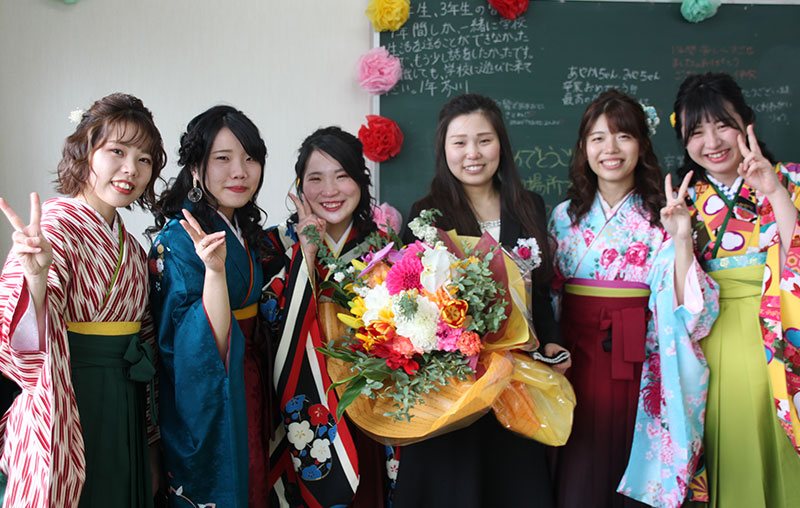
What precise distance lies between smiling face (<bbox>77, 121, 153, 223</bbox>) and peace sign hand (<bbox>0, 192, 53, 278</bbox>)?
0.89ft

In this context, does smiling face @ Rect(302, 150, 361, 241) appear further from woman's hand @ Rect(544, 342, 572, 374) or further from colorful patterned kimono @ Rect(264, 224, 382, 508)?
woman's hand @ Rect(544, 342, 572, 374)

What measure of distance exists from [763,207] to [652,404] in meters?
0.83

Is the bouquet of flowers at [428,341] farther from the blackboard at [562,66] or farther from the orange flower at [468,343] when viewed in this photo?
A: the blackboard at [562,66]

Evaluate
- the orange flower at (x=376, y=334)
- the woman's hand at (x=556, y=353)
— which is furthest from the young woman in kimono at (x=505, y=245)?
the orange flower at (x=376, y=334)

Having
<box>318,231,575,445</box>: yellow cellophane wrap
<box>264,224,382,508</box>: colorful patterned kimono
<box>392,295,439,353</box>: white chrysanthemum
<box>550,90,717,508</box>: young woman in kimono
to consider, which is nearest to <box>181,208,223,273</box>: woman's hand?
<box>264,224,382,508</box>: colorful patterned kimono

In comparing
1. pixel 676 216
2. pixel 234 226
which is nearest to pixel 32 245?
pixel 234 226

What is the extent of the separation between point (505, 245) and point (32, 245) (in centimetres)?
145

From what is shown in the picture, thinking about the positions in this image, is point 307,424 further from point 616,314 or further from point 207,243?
point 616,314

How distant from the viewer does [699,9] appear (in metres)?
3.06

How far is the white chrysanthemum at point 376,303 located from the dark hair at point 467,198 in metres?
0.62

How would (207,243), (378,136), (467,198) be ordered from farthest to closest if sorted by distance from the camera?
(378,136)
(467,198)
(207,243)

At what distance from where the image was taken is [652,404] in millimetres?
2053

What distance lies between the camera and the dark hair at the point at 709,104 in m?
2.14

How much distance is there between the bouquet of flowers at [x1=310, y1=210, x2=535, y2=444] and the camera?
148 cm
